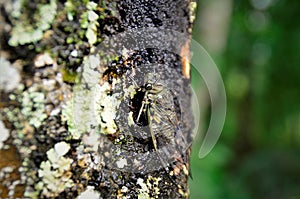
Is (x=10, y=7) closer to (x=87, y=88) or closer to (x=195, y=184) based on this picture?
(x=87, y=88)

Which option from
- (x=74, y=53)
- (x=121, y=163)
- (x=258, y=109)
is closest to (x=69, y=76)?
(x=74, y=53)

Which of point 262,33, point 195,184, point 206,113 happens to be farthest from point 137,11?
point 262,33

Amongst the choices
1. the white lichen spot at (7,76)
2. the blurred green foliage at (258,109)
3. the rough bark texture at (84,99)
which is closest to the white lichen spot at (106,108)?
the rough bark texture at (84,99)

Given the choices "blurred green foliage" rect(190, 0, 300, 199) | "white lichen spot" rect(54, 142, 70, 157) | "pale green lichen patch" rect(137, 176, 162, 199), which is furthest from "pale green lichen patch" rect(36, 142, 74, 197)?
"blurred green foliage" rect(190, 0, 300, 199)

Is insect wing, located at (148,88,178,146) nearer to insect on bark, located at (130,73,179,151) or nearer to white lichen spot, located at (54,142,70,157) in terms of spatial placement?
insect on bark, located at (130,73,179,151)

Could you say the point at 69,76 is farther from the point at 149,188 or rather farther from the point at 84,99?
the point at 149,188

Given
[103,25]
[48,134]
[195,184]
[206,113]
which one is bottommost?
[48,134]
